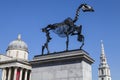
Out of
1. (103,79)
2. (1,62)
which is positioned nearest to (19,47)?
(1,62)

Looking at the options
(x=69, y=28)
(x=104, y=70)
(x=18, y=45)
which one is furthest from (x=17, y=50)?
(x=69, y=28)

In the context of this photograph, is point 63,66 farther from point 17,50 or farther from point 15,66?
point 17,50

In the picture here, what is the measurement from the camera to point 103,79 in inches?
5497

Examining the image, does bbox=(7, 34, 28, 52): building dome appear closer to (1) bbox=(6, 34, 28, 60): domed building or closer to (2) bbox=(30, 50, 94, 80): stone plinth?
(1) bbox=(6, 34, 28, 60): domed building

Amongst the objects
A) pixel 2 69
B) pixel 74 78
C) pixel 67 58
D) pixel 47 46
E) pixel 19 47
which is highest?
pixel 19 47

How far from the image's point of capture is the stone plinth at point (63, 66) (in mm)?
18031

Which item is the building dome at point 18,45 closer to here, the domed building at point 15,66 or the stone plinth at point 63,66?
the domed building at point 15,66

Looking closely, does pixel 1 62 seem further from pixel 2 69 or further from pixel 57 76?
pixel 57 76

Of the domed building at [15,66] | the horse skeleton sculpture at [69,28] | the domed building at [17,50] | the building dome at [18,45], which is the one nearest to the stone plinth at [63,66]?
the horse skeleton sculpture at [69,28]

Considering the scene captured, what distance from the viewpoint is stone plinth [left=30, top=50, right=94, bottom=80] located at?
18031mm

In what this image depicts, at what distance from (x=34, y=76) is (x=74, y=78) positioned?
3798 millimetres

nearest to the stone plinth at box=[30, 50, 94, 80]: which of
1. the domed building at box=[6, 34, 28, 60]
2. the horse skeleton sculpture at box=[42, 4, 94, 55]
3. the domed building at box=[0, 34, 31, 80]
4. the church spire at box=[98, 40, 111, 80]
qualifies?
the horse skeleton sculpture at box=[42, 4, 94, 55]

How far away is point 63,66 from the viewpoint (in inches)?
738

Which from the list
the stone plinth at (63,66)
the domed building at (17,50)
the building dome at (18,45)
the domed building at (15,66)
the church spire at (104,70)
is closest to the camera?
the stone plinth at (63,66)
